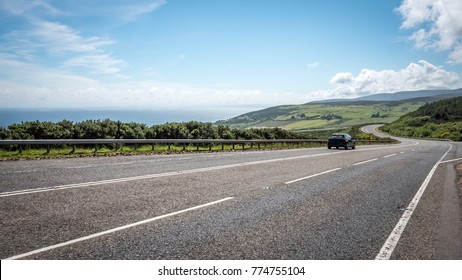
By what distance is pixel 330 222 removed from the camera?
5625mm

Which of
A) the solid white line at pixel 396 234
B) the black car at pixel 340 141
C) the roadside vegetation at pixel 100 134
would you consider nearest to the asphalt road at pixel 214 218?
the solid white line at pixel 396 234

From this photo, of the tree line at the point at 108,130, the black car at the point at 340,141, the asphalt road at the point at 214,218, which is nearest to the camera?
the asphalt road at the point at 214,218

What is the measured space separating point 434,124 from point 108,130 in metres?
143

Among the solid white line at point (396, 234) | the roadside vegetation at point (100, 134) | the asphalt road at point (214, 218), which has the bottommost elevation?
the solid white line at point (396, 234)

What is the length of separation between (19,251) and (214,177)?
21.1ft

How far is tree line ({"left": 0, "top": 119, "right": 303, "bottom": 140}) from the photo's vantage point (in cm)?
1897

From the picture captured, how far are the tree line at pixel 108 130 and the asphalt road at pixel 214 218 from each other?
10.5 meters

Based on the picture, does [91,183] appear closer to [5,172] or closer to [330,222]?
[5,172]

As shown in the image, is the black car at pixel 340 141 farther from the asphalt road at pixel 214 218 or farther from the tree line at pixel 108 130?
the asphalt road at pixel 214 218

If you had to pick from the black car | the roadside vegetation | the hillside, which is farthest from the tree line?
the hillside

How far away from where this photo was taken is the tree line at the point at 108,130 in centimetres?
1897

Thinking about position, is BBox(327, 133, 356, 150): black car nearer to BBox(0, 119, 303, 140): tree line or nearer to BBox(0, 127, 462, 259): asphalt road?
BBox(0, 119, 303, 140): tree line

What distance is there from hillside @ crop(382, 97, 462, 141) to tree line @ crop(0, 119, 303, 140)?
83.4 metres

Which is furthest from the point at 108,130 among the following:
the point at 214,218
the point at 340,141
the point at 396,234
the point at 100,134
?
the point at 340,141
